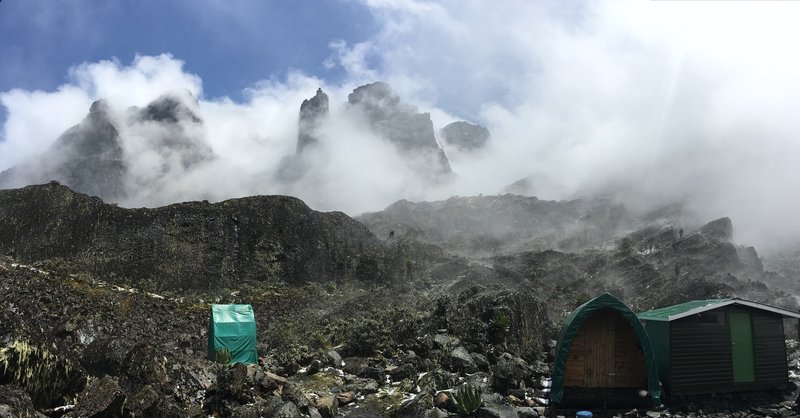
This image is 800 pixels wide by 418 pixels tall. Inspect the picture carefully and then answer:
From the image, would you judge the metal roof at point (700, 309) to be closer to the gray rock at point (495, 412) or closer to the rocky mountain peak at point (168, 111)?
the gray rock at point (495, 412)

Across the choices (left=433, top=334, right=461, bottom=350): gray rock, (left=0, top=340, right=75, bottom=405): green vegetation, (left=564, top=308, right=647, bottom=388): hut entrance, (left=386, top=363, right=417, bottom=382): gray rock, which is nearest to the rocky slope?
(left=433, top=334, right=461, bottom=350): gray rock

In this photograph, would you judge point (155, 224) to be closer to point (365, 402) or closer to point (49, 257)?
point (49, 257)

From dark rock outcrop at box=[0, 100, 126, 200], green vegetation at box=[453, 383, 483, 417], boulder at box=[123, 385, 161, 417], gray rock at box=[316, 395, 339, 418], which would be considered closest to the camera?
boulder at box=[123, 385, 161, 417]

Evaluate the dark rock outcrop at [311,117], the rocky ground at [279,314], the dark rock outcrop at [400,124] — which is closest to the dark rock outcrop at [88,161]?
the dark rock outcrop at [311,117]

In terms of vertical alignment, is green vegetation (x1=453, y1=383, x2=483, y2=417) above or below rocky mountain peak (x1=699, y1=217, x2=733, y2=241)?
below

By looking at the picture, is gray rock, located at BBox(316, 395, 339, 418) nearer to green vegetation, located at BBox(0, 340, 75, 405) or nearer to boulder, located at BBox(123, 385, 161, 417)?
boulder, located at BBox(123, 385, 161, 417)

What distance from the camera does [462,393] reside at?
1233 centimetres

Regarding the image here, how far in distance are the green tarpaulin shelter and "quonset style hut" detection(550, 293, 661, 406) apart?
1151 cm

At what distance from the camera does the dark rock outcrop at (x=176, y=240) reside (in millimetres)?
34562

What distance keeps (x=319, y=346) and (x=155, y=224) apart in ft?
75.7

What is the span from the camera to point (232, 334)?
1895cm

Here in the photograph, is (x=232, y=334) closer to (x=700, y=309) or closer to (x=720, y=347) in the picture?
(x=700, y=309)

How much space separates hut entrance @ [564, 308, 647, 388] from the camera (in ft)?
47.2

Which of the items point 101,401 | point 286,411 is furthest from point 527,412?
point 101,401
